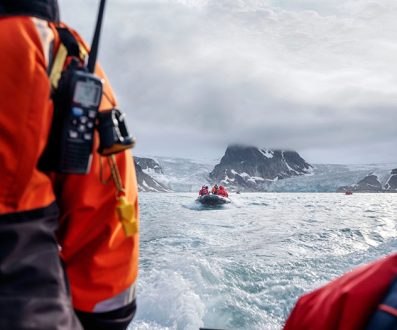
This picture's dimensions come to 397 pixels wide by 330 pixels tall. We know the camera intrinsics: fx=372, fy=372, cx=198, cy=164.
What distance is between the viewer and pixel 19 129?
3.69 ft

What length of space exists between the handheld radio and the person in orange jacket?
1.8 inches

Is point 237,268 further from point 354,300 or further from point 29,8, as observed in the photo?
point 29,8

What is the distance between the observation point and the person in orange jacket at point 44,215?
1086mm

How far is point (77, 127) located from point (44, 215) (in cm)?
30

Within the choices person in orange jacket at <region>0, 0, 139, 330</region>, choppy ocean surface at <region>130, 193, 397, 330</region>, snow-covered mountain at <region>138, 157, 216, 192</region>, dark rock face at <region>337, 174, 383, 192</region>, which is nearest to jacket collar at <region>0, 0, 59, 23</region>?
person in orange jacket at <region>0, 0, 139, 330</region>

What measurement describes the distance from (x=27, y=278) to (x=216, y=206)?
2559 cm

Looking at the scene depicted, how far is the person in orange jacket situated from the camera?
1.09m

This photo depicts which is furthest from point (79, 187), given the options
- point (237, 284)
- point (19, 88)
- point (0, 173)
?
point (237, 284)

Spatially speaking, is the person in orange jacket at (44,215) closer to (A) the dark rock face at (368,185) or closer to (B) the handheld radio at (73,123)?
(B) the handheld radio at (73,123)

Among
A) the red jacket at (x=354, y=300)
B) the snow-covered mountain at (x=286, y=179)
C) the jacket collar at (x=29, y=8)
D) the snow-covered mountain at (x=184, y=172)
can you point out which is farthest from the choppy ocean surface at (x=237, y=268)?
the snow-covered mountain at (x=184, y=172)

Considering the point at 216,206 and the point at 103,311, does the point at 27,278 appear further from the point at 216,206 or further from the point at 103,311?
the point at 216,206

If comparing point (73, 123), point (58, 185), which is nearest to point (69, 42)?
point (73, 123)

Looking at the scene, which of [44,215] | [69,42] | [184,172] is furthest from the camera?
[184,172]

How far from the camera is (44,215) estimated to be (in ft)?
3.91
